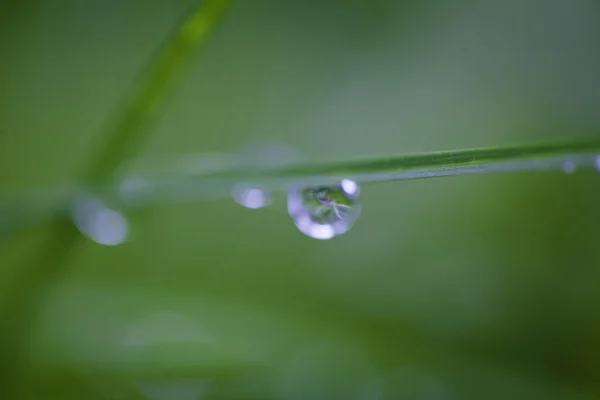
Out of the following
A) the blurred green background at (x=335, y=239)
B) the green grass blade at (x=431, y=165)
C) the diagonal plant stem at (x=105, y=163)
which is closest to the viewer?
the green grass blade at (x=431, y=165)

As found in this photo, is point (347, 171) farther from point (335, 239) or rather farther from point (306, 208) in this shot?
point (335, 239)

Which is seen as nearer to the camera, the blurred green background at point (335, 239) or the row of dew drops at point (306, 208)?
the row of dew drops at point (306, 208)

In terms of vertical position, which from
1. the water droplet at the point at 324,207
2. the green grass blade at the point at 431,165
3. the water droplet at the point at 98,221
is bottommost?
the green grass blade at the point at 431,165

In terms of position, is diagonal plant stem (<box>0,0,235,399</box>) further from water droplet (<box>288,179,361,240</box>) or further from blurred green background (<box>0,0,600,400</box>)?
water droplet (<box>288,179,361,240</box>)

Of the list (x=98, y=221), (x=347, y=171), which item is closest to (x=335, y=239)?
(x=98, y=221)

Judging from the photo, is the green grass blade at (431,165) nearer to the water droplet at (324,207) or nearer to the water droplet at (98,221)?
the water droplet at (324,207)

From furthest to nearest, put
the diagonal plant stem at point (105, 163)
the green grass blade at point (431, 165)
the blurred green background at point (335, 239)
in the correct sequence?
the blurred green background at point (335, 239) → the diagonal plant stem at point (105, 163) → the green grass blade at point (431, 165)

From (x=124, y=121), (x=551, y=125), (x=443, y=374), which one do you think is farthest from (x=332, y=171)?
(x=551, y=125)

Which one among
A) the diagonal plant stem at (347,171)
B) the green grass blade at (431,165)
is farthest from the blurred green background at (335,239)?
the green grass blade at (431,165)
